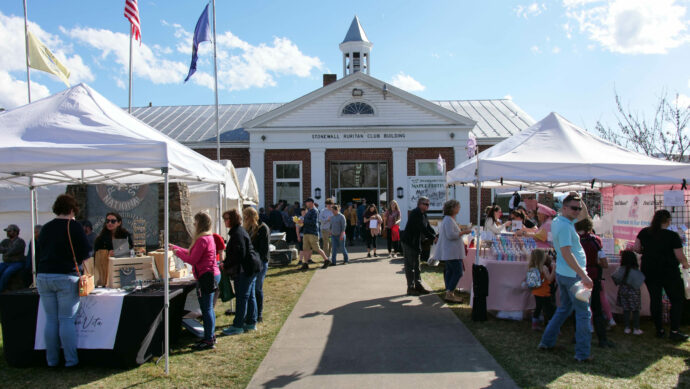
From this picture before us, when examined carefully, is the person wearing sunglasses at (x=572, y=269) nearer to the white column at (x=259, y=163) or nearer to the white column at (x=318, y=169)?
the white column at (x=318, y=169)

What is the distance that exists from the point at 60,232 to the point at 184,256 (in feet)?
4.37

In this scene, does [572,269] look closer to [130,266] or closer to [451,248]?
[451,248]

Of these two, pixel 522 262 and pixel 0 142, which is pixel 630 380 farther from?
pixel 0 142

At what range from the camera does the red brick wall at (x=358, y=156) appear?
20.2 m

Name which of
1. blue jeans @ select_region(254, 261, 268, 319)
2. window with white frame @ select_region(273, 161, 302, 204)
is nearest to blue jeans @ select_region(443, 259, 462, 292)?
blue jeans @ select_region(254, 261, 268, 319)

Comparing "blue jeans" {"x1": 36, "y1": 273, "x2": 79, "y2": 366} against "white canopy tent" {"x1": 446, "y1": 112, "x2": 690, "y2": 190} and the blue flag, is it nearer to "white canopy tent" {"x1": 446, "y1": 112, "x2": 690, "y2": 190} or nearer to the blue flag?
"white canopy tent" {"x1": 446, "y1": 112, "x2": 690, "y2": 190}

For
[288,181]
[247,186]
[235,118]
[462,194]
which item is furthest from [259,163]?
[462,194]

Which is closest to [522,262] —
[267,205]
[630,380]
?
[630,380]

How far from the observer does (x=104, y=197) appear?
1105 cm

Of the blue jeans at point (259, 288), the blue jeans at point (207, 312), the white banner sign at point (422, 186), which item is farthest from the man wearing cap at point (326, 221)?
the blue jeans at point (207, 312)

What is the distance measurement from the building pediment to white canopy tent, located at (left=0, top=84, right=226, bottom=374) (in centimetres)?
1432

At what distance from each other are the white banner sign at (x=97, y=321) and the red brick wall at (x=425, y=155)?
1625cm

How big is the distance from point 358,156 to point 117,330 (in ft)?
52.1

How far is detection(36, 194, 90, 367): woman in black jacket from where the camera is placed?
185 inches
